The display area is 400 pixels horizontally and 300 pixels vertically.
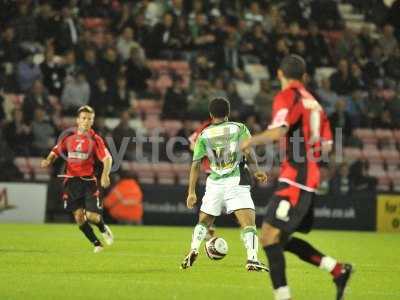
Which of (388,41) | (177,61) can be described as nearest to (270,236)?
(177,61)

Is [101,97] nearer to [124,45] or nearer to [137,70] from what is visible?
[137,70]

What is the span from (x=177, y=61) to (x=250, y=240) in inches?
556

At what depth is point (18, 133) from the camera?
878 inches

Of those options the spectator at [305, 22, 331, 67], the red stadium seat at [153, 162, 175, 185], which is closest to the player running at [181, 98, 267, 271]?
the red stadium seat at [153, 162, 175, 185]

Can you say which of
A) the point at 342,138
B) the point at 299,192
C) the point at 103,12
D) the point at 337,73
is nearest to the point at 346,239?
the point at 342,138

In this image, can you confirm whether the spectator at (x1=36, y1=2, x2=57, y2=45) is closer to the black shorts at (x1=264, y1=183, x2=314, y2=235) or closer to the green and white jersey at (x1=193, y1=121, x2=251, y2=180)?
the green and white jersey at (x1=193, y1=121, x2=251, y2=180)

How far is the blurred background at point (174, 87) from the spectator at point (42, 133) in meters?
0.03

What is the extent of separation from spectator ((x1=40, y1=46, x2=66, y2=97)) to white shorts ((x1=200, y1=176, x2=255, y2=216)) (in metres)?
11.9

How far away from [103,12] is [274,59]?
4.41m

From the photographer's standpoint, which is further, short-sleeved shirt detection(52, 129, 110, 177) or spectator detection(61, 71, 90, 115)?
spectator detection(61, 71, 90, 115)

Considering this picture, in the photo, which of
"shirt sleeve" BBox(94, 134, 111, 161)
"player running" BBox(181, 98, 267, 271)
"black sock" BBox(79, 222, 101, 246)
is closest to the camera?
"player running" BBox(181, 98, 267, 271)

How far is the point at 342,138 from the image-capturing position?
79.9 ft

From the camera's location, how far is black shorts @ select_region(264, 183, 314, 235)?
26.1ft

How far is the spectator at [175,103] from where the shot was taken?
2380cm
